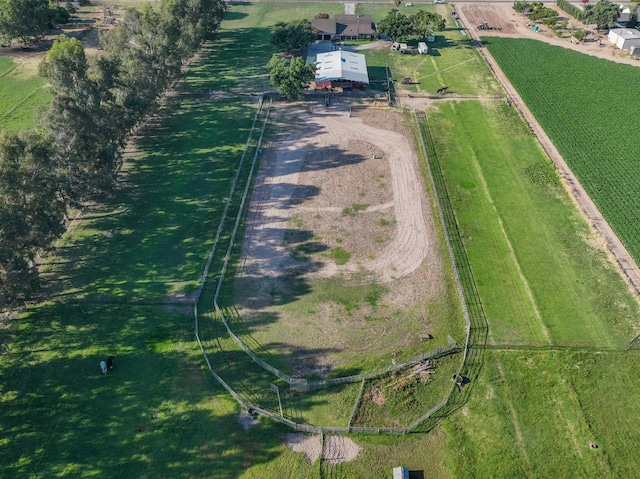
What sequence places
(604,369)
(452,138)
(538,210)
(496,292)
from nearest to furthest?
(604,369) < (496,292) < (538,210) < (452,138)

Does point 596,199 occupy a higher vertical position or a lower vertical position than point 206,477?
higher

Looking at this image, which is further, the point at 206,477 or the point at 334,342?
the point at 334,342

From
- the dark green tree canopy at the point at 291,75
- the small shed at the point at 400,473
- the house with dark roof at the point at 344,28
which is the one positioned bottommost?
the small shed at the point at 400,473

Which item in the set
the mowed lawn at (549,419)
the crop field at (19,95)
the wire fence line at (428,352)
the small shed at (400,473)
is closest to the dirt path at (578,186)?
the mowed lawn at (549,419)

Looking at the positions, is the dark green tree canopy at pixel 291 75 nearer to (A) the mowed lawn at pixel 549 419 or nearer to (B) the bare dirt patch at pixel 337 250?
(B) the bare dirt patch at pixel 337 250

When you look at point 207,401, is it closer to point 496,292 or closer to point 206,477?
point 206,477

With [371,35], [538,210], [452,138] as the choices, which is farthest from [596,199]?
[371,35]
